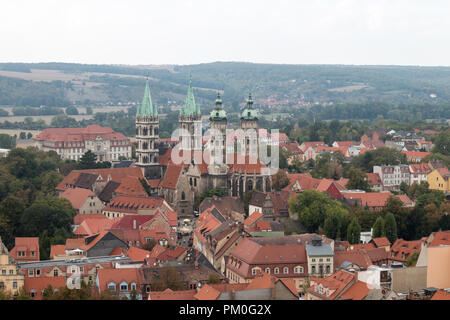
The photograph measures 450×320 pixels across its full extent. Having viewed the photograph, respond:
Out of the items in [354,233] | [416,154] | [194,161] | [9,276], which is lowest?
[416,154]

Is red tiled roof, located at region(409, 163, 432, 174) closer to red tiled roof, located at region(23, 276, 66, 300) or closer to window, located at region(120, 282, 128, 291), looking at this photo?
window, located at region(120, 282, 128, 291)

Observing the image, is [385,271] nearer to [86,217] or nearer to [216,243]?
[216,243]

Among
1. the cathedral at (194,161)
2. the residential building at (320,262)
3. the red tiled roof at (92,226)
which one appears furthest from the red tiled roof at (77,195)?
the residential building at (320,262)

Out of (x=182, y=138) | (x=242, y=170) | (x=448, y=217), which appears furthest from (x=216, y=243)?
(x=182, y=138)

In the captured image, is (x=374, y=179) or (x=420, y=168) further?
(x=420, y=168)

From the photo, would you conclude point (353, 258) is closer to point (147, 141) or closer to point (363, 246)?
point (363, 246)

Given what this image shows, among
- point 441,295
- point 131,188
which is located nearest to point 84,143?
point 131,188
